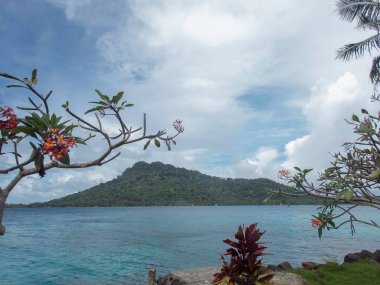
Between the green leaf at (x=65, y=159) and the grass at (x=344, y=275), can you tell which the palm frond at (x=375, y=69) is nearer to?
the grass at (x=344, y=275)

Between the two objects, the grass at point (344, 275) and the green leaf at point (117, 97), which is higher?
the green leaf at point (117, 97)

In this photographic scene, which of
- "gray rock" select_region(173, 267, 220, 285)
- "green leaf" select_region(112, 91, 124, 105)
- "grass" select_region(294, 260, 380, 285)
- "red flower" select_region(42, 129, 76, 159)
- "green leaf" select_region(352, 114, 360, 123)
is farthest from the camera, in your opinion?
"grass" select_region(294, 260, 380, 285)

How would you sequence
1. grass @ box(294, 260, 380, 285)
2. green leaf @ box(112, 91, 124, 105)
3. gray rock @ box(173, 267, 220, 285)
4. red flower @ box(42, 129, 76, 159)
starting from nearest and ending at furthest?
red flower @ box(42, 129, 76, 159) → green leaf @ box(112, 91, 124, 105) → gray rock @ box(173, 267, 220, 285) → grass @ box(294, 260, 380, 285)

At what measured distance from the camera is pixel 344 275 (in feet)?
49.5

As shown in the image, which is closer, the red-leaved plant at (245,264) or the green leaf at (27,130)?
the green leaf at (27,130)

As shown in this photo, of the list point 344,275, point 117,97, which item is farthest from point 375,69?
point 117,97

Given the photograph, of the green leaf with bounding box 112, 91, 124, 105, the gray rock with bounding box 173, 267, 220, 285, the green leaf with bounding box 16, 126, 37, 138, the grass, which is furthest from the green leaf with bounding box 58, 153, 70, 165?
the grass

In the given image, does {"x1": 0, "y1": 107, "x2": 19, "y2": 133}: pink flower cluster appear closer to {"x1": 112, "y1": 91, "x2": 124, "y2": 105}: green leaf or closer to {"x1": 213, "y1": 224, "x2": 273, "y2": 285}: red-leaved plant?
{"x1": 112, "y1": 91, "x2": 124, "y2": 105}: green leaf

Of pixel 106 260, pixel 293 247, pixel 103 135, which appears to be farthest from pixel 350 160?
pixel 293 247

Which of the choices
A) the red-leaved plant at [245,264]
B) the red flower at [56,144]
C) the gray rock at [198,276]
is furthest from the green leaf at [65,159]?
the gray rock at [198,276]

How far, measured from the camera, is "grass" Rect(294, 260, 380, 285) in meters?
13.8

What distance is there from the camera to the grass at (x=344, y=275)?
543 inches

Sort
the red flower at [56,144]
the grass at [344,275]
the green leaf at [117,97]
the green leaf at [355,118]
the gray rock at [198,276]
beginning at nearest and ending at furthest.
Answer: the red flower at [56,144] < the green leaf at [117,97] < the green leaf at [355,118] < the gray rock at [198,276] < the grass at [344,275]

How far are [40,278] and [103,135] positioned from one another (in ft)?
85.0
